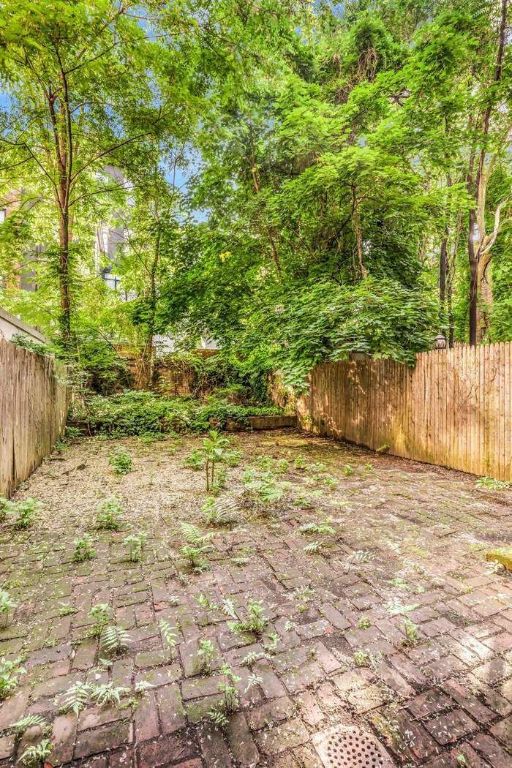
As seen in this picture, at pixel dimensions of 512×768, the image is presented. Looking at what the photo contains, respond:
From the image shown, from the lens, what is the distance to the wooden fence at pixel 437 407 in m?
4.48

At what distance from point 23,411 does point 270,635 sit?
12.6ft

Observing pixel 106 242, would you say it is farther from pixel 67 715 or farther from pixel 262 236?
pixel 67 715

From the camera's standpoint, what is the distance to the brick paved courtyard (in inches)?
49.9

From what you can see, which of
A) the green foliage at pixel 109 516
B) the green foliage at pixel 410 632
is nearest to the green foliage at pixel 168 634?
the green foliage at pixel 410 632

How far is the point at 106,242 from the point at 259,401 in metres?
11.4

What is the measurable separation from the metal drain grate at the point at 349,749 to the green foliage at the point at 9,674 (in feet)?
4.00

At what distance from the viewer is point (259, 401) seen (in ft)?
36.3

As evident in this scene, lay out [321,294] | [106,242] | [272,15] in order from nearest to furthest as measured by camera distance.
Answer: [272,15], [321,294], [106,242]

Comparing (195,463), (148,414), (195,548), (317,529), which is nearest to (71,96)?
(148,414)

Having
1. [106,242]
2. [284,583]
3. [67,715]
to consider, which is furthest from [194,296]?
[106,242]

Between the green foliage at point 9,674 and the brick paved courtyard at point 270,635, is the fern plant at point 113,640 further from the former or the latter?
the green foliage at point 9,674

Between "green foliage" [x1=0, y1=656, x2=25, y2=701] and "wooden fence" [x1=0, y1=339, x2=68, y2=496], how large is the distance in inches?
90.8

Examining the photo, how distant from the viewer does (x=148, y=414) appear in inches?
334

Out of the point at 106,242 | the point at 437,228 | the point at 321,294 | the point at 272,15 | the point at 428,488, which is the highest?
the point at 106,242
